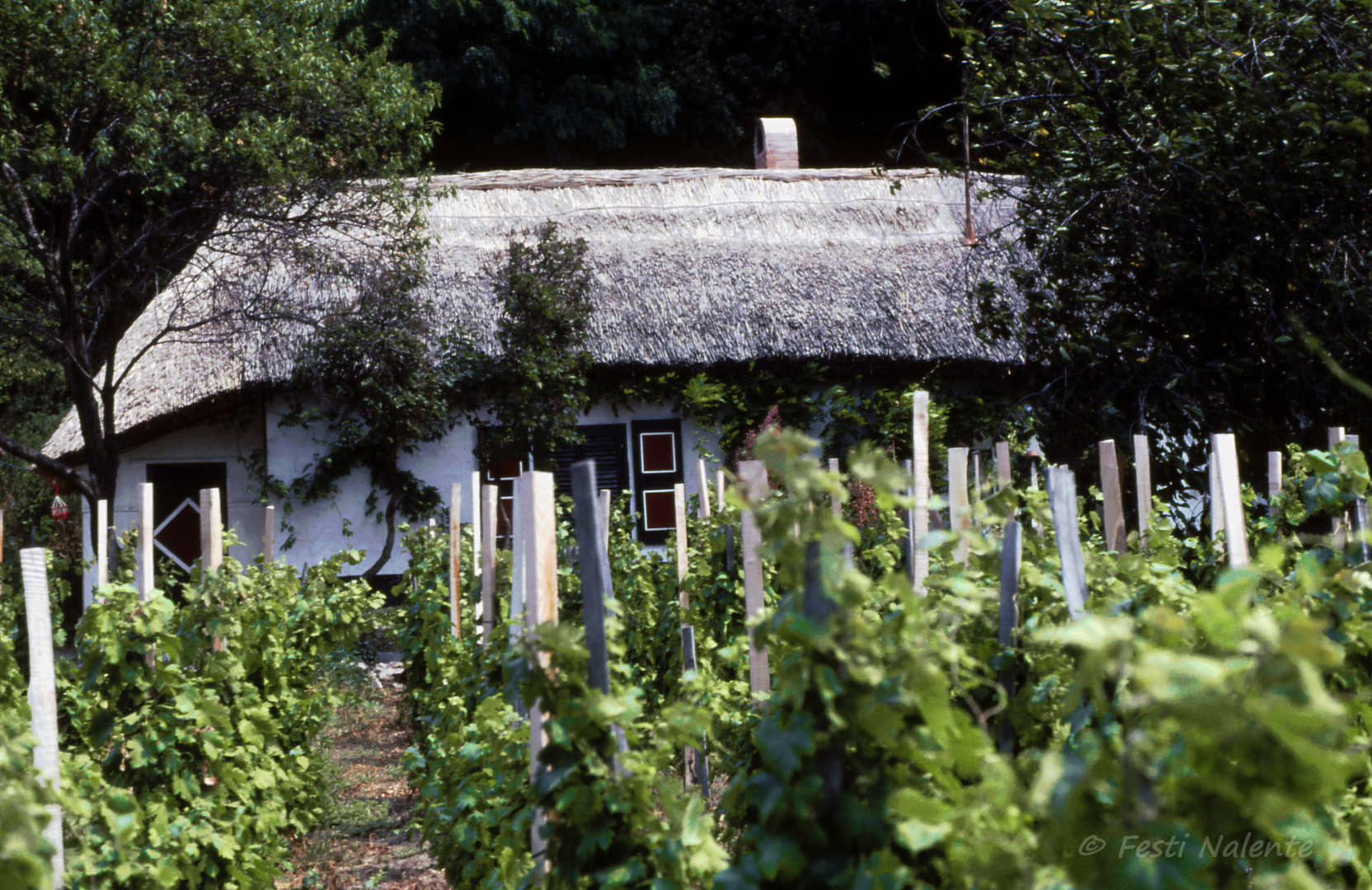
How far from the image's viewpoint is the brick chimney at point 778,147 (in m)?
13.9

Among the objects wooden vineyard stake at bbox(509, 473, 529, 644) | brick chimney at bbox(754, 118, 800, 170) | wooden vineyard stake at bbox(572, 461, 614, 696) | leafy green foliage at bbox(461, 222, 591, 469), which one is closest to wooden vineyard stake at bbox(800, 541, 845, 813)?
wooden vineyard stake at bbox(572, 461, 614, 696)

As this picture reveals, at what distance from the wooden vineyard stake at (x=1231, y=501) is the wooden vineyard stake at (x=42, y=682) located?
2477 millimetres

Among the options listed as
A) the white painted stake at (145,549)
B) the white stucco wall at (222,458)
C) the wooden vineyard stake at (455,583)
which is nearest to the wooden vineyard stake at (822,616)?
the white painted stake at (145,549)

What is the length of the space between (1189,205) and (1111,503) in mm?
2838

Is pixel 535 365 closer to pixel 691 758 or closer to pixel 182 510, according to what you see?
pixel 182 510

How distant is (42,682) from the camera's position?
2.21 meters

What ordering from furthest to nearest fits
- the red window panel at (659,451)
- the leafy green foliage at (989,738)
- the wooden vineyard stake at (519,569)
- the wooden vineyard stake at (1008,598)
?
the red window panel at (659,451)
the wooden vineyard stake at (519,569)
the wooden vineyard stake at (1008,598)
the leafy green foliage at (989,738)

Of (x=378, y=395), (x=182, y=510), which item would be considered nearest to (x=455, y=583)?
(x=378, y=395)

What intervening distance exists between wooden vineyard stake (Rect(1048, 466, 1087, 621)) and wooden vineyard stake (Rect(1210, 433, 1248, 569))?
0.59 meters

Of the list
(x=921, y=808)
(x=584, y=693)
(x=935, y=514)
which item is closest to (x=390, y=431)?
(x=935, y=514)

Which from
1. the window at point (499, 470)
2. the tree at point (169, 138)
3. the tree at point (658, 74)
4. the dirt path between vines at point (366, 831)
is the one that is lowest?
the dirt path between vines at point (366, 831)

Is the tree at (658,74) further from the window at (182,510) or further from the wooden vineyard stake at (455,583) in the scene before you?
the wooden vineyard stake at (455,583)

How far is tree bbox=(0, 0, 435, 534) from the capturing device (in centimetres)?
731

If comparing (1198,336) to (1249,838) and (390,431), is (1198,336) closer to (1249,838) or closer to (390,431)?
(1249,838)
